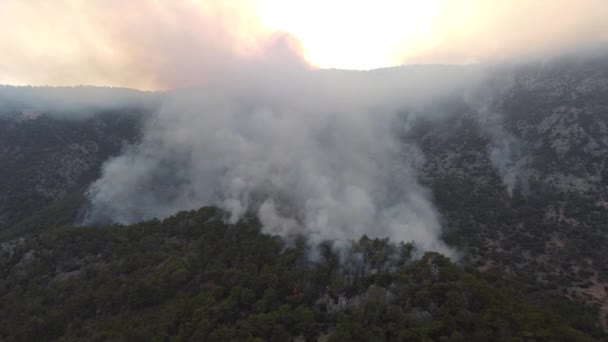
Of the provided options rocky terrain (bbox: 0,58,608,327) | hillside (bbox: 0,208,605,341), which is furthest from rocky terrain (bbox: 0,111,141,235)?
hillside (bbox: 0,208,605,341)

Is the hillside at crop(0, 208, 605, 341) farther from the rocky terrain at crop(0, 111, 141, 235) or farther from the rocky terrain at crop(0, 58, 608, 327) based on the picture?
the rocky terrain at crop(0, 111, 141, 235)

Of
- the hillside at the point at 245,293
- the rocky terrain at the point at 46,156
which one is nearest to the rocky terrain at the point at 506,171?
the rocky terrain at the point at 46,156

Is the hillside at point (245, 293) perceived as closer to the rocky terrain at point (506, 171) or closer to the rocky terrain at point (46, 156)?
the rocky terrain at point (506, 171)

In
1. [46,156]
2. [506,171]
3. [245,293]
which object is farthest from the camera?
[46,156]

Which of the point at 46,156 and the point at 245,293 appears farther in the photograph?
the point at 46,156

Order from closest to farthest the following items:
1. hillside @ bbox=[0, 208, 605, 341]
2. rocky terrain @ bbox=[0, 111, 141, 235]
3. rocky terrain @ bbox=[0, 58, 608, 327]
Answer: hillside @ bbox=[0, 208, 605, 341] < rocky terrain @ bbox=[0, 58, 608, 327] < rocky terrain @ bbox=[0, 111, 141, 235]

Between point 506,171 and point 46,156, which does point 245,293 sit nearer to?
point 506,171

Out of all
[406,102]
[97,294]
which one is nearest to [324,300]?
[97,294]

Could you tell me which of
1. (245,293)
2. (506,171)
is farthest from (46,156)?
(506,171)
